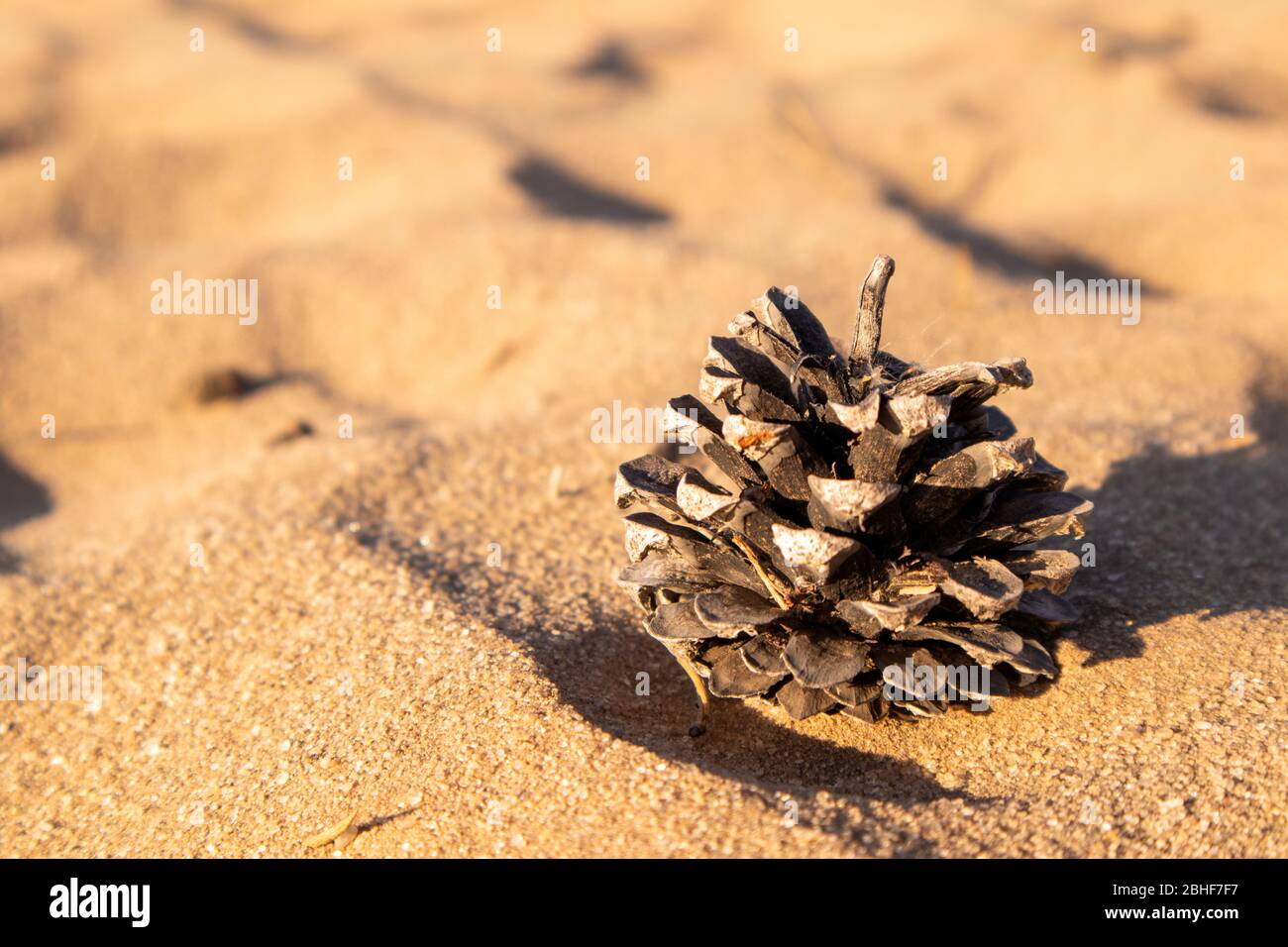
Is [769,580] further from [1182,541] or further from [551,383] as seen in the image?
[551,383]

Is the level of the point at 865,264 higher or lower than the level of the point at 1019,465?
higher

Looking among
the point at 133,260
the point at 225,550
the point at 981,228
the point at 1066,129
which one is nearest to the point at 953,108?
the point at 1066,129

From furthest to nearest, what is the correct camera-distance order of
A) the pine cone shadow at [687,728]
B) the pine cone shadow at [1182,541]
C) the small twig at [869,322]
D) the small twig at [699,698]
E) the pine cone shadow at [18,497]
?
the pine cone shadow at [18,497] → the pine cone shadow at [1182,541] → the small twig at [699,698] → the small twig at [869,322] → the pine cone shadow at [687,728]

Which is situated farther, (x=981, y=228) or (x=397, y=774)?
(x=981, y=228)

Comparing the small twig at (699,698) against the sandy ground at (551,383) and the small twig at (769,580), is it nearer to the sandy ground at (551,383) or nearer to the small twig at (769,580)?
the sandy ground at (551,383)

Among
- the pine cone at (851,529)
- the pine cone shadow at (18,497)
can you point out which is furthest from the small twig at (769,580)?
the pine cone shadow at (18,497)

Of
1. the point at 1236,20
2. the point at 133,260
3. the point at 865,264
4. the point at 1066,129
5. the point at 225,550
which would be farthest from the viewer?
the point at 1236,20
